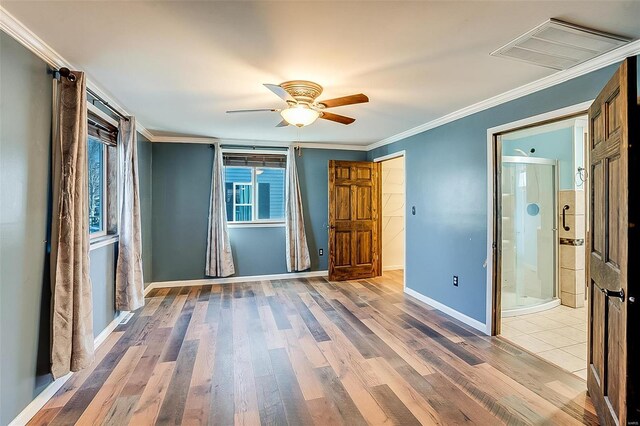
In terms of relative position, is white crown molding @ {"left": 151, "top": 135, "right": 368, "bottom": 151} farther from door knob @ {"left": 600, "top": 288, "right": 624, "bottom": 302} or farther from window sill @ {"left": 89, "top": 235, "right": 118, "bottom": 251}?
door knob @ {"left": 600, "top": 288, "right": 624, "bottom": 302}

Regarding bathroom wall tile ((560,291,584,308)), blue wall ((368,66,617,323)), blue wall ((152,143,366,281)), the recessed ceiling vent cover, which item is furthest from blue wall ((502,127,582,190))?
blue wall ((152,143,366,281))

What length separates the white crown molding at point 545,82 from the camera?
2080mm

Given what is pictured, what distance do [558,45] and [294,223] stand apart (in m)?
4.09

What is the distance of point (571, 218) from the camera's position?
4102mm

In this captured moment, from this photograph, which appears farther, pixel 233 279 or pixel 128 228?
pixel 233 279

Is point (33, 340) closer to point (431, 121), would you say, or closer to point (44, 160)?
point (44, 160)

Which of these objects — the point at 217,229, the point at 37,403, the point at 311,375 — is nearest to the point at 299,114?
the point at 311,375

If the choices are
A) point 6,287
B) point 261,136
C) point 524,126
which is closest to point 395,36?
point 524,126

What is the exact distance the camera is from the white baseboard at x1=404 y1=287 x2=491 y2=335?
10.9 feet

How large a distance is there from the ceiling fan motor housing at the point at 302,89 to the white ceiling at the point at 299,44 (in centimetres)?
8

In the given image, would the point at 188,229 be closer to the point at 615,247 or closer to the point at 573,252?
the point at 615,247

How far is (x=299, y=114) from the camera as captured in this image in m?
2.64

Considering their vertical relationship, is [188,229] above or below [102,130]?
below

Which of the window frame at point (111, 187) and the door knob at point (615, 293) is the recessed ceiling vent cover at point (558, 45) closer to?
the door knob at point (615, 293)
